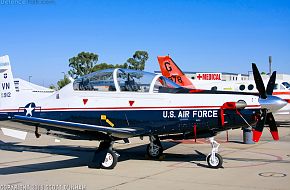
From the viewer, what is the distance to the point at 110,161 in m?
9.73

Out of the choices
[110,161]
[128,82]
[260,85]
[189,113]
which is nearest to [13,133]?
[110,161]

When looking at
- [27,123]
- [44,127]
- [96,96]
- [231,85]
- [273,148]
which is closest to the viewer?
[27,123]

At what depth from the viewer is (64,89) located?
10.7 meters

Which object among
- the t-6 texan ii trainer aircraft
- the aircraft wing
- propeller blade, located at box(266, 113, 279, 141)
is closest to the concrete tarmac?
the t-6 texan ii trainer aircraft

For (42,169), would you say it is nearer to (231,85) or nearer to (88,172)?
(88,172)

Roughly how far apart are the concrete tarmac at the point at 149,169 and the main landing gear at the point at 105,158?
0.17 meters

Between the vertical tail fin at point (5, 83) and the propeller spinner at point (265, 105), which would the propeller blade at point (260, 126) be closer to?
the propeller spinner at point (265, 105)

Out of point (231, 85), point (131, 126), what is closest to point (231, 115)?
point (131, 126)

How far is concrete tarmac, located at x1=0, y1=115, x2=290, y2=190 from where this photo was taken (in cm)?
788

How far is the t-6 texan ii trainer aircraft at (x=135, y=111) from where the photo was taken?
8977mm

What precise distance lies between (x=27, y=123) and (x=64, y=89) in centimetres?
199

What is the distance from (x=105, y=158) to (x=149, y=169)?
1.15 m

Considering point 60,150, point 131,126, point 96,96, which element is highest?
point 96,96

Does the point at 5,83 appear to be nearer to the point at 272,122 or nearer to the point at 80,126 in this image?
the point at 80,126
